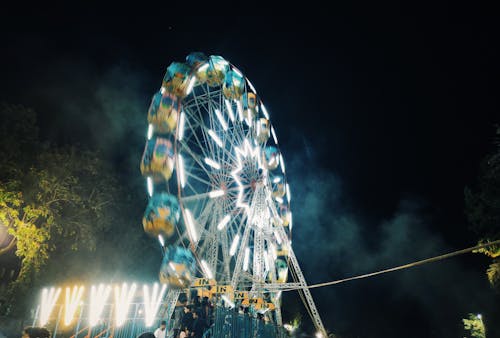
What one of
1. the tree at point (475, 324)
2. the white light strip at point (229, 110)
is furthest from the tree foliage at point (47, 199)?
the tree at point (475, 324)

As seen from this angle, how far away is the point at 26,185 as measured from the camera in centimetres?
1602

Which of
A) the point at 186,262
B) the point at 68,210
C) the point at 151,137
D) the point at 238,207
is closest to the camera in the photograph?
the point at 186,262

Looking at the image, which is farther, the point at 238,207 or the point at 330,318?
the point at 330,318

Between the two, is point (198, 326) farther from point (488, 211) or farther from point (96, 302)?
point (488, 211)

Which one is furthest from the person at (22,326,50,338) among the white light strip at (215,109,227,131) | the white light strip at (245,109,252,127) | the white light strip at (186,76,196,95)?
the white light strip at (245,109,252,127)

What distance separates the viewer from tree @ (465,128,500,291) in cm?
1614

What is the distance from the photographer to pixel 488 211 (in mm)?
17516

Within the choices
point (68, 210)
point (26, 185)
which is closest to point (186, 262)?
point (26, 185)

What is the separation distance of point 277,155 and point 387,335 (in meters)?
39.5

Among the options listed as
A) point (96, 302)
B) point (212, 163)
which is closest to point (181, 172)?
point (212, 163)

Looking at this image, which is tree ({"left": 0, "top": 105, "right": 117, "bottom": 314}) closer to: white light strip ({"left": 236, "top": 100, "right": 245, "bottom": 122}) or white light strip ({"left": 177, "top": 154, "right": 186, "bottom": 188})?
white light strip ({"left": 177, "top": 154, "right": 186, "bottom": 188})

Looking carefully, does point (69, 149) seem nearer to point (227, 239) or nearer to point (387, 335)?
→ point (227, 239)

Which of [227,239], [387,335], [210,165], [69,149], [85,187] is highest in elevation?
[69,149]

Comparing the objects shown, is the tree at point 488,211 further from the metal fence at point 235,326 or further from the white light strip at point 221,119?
the metal fence at point 235,326
